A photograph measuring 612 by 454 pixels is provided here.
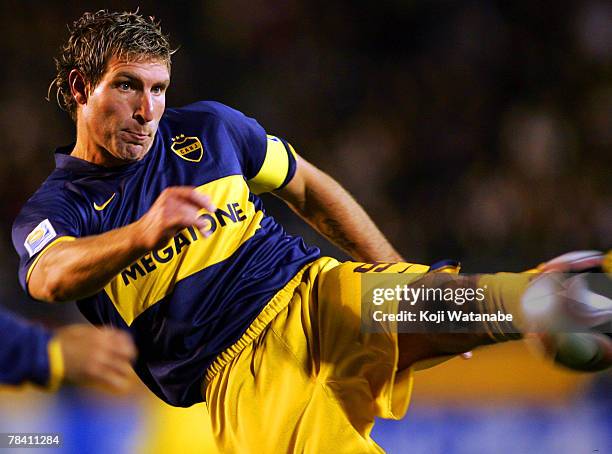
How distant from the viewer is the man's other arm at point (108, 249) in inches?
58.1

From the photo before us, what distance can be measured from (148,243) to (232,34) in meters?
1.52

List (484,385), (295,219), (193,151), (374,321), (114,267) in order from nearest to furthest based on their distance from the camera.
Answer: (114,267), (374,321), (193,151), (484,385), (295,219)

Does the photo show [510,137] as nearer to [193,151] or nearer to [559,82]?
[559,82]

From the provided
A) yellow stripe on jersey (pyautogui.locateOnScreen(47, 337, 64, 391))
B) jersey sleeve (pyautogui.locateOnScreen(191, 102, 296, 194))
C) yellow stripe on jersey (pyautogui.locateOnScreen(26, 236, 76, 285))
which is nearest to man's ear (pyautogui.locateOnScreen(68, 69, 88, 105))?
jersey sleeve (pyautogui.locateOnScreen(191, 102, 296, 194))

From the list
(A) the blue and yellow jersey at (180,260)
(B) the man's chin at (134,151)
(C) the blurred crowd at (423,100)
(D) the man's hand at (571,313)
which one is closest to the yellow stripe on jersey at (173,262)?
(A) the blue and yellow jersey at (180,260)

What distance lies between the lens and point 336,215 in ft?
7.13

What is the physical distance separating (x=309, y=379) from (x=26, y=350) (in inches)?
21.3

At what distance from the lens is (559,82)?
2.92 metres

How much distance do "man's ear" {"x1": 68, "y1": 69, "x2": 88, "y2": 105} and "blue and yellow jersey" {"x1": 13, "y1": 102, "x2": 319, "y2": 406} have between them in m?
0.12

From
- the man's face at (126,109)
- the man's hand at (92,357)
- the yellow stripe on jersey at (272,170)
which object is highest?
the man's face at (126,109)

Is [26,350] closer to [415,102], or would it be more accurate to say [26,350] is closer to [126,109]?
[126,109]

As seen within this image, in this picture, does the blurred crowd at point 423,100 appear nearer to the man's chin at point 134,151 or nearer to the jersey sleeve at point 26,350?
the man's chin at point 134,151

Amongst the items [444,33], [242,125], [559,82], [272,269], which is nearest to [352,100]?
[444,33]

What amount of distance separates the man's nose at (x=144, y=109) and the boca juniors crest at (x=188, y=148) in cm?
10
